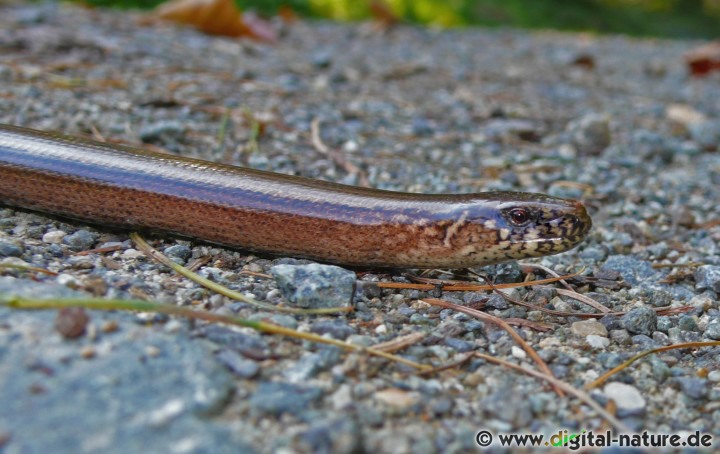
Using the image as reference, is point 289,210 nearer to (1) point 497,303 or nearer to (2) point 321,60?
(1) point 497,303

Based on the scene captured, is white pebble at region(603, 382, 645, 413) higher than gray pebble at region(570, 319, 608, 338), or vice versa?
gray pebble at region(570, 319, 608, 338)

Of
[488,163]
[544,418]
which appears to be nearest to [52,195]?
[544,418]

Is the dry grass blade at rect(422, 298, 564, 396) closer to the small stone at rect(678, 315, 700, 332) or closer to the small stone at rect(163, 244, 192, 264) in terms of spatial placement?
the small stone at rect(678, 315, 700, 332)

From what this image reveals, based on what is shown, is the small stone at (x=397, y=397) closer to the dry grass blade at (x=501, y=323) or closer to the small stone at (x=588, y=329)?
the dry grass blade at (x=501, y=323)

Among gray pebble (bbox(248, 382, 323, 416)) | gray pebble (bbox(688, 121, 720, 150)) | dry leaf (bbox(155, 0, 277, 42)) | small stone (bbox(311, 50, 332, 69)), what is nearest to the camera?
gray pebble (bbox(248, 382, 323, 416))

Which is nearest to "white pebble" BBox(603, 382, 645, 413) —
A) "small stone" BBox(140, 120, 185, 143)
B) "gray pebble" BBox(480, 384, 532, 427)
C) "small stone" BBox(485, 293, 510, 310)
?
"gray pebble" BBox(480, 384, 532, 427)

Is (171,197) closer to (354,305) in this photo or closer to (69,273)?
(69,273)
